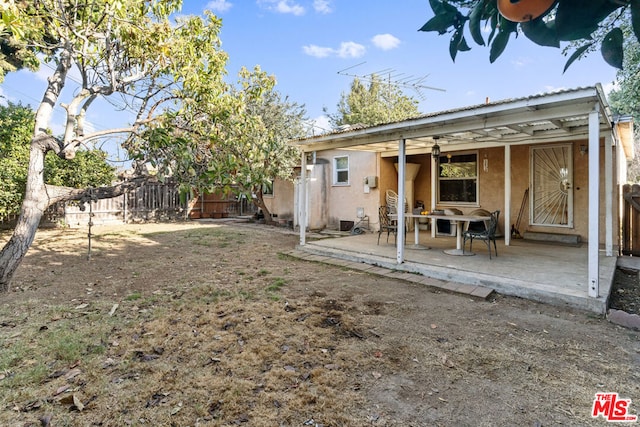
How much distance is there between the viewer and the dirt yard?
2371 mm

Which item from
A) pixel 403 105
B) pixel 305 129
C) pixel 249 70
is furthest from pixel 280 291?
pixel 403 105

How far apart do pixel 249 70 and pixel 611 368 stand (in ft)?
26.9

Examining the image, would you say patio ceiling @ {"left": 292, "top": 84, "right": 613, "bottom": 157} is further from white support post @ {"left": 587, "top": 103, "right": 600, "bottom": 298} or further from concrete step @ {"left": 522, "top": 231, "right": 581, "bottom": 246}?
concrete step @ {"left": 522, "top": 231, "right": 581, "bottom": 246}

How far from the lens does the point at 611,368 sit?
2.94 metres

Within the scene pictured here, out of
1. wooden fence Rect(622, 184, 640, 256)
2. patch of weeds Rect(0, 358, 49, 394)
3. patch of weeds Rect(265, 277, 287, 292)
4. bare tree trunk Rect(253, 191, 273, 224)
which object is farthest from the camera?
bare tree trunk Rect(253, 191, 273, 224)

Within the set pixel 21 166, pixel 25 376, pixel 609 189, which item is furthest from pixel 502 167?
pixel 21 166

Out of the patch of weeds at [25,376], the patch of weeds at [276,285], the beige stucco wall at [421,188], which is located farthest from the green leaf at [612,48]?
the beige stucco wall at [421,188]

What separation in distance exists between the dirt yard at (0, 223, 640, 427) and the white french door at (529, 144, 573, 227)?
5110mm

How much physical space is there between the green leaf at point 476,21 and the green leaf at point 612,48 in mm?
296

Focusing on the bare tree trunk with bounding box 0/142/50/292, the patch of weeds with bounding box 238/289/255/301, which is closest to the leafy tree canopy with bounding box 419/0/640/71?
the patch of weeds with bounding box 238/289/255/301

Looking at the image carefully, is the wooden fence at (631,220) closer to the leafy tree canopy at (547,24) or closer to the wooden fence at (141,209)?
the leafy tree canopy at (547,24)

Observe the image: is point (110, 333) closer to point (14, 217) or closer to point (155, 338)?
point (155, 338)

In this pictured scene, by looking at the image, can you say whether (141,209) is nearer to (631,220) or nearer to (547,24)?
(631,220)

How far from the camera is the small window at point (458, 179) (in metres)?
9.82
